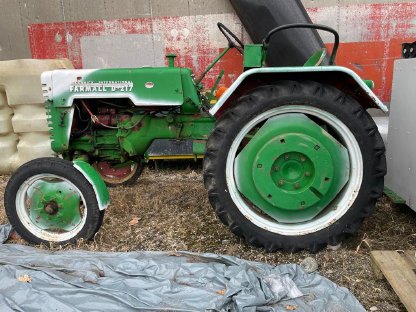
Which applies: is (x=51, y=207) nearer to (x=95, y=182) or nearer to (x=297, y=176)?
(x=95, y=182)

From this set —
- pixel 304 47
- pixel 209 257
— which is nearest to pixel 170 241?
pixel 209 257

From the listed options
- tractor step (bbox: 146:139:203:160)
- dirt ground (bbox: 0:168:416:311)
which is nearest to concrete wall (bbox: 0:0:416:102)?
tractor step (bbox: 146:139:203:160)

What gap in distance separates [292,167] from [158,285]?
3.67ft

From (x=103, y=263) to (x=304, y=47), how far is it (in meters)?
3.57

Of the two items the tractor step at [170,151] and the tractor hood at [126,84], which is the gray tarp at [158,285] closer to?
the tractor hood at [126,84]

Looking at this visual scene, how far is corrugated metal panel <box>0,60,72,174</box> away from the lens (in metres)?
4.57

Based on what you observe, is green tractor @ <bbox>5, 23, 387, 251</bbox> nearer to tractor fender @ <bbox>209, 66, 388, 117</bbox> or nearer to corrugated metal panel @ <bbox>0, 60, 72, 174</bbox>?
tractor fender @ <bbox>209, 66, 388, 117</bbox>

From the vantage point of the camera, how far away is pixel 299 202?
8.04 feet

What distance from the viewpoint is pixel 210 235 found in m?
2.82

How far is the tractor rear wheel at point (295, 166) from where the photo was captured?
7.79 ft

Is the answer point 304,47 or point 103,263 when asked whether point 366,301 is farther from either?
point 304,47

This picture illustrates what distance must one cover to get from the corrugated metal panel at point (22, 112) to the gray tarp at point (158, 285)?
264cm

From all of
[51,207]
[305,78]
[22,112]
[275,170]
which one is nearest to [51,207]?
[51,207]

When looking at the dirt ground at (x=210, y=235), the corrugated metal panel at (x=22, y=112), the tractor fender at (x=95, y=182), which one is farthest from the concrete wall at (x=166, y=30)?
the tractor fender at (x=95, y=182)
